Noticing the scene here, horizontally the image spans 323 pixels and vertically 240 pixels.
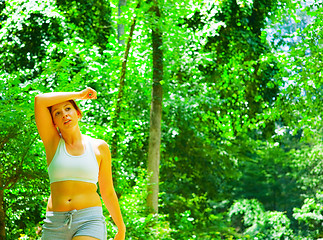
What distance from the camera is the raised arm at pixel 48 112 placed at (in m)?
3.58

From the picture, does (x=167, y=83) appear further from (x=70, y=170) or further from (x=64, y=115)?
(x=70, y=170)

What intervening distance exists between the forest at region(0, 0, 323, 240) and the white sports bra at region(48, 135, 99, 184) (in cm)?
344

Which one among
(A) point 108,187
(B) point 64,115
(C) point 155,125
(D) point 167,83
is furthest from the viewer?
(D) point 167,83

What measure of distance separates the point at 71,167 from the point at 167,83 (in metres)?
7.83

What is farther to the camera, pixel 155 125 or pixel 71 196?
pixel 155 125

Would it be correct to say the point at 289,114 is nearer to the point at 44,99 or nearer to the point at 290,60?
the point at 290,60

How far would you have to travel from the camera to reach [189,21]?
12883 millimetres

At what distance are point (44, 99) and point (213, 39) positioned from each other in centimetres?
946

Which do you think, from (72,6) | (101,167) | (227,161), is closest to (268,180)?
(227,161)

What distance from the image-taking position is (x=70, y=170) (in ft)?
11.4

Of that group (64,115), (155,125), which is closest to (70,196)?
(64,115)

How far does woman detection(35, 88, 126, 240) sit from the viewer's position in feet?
11.3

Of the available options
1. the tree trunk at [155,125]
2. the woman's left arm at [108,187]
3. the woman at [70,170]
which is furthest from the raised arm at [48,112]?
the tree trunk at [155,125]

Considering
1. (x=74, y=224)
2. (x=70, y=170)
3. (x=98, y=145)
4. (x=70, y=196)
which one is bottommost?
(x=74, y=224)
